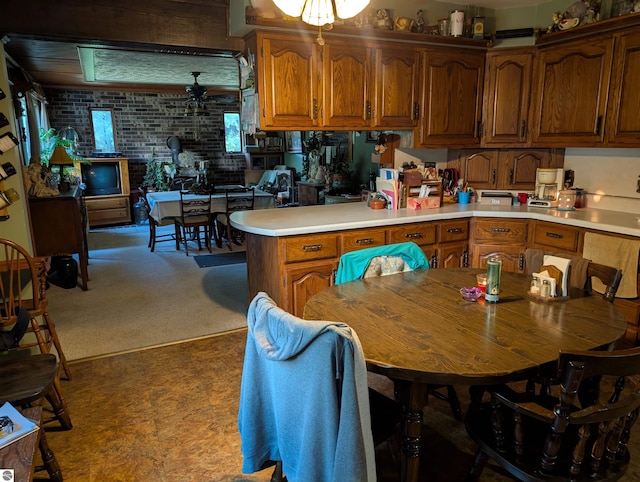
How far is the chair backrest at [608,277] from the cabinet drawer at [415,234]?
140cm

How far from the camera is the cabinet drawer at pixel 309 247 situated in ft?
9.84

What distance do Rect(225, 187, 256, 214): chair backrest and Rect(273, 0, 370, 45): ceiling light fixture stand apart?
4101 millimetres

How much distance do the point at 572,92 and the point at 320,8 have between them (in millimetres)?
2444

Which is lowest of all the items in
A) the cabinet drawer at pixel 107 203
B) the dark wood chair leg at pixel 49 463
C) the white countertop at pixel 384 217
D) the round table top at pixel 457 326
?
the dark wood chair leg at pixel 49 463

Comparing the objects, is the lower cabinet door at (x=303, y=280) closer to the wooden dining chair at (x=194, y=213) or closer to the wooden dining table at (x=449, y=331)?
the wooden dining table at (x=449, y=331)

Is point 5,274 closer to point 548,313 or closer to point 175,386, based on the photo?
point 175,386

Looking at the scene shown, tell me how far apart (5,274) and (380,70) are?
305 cm

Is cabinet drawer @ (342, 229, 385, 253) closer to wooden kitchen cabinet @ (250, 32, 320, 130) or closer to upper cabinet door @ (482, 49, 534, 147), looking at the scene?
wooden kitchen cabinet @ (250, 32, 320, 130)

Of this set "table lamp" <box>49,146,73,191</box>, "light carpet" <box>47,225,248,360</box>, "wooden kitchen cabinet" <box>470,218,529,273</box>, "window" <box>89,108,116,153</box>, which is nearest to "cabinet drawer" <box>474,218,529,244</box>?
"wooden kitchen cabinet" <box>470,218,529,273</box>

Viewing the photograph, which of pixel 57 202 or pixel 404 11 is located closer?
pixel 404 11

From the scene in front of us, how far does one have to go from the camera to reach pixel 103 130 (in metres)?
8.28

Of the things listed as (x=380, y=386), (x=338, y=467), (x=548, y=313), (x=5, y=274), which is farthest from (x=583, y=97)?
(x=5, y=274)

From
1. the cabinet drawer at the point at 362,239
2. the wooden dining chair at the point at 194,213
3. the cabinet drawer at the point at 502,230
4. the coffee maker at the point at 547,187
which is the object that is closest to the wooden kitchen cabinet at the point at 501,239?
the cabinet drawer at the point at 502,230

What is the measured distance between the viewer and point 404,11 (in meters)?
3.74
